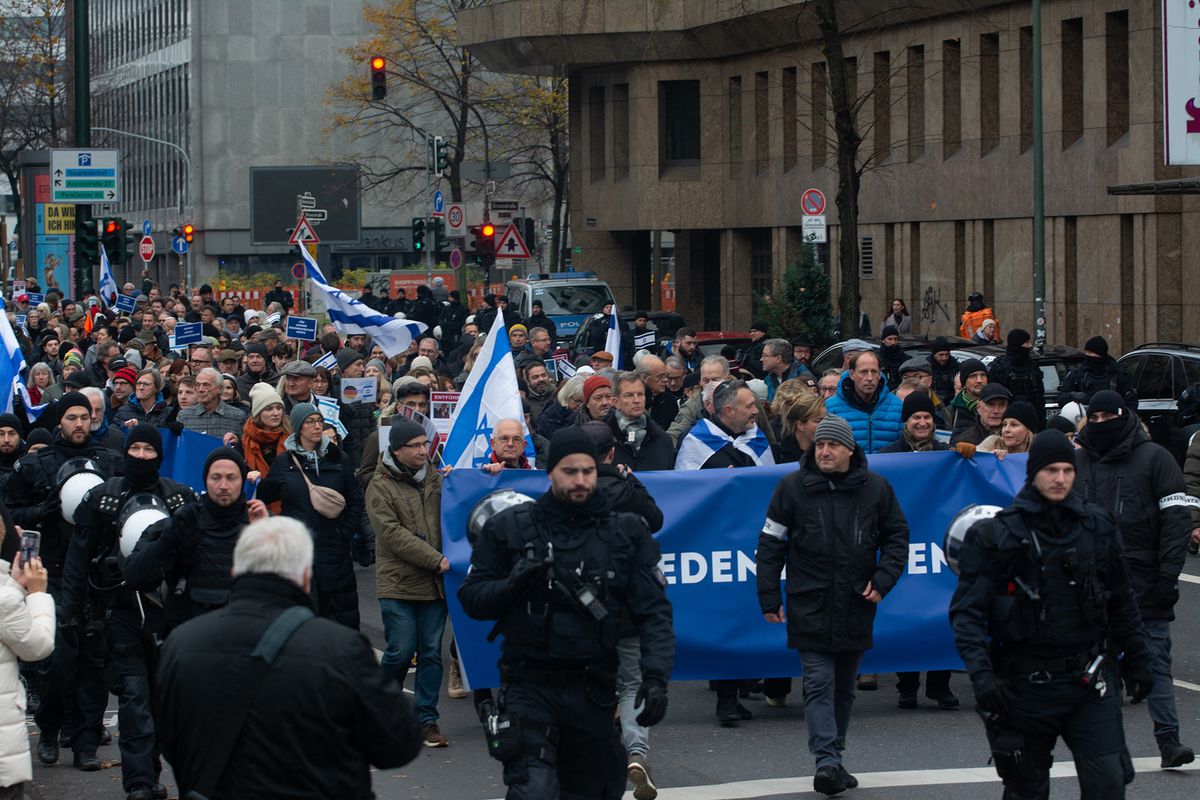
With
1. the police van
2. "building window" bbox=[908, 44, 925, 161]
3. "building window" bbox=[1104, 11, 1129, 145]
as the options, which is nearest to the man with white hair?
"building window" bbox=[1104, 11, 1129, 145]

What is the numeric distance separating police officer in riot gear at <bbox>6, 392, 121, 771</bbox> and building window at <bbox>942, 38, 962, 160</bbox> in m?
29.5

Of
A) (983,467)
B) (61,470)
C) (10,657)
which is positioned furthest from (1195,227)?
(10,657)

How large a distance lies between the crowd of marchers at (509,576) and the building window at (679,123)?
34.1 meters

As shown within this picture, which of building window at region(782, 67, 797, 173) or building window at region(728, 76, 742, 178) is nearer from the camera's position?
building window at region(782, 67, 797, 173)

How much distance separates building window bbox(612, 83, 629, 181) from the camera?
156ft

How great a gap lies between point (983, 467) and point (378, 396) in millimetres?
6519

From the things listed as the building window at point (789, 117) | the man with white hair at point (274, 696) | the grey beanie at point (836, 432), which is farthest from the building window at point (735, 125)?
the man with white hair at point (274, 696)

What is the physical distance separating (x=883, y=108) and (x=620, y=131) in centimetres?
964

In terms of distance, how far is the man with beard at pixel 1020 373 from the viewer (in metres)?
17.5

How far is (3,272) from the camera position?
52.6 metres

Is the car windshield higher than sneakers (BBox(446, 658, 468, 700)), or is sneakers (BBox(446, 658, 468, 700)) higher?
the car windshield

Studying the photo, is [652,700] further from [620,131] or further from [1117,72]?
[620,131]

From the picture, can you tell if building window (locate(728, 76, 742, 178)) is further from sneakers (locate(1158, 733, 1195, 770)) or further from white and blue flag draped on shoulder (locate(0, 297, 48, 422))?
sneakers (locate(1158, 733, 1195, 770))

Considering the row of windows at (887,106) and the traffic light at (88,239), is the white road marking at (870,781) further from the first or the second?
the traffic light at (88,239)
